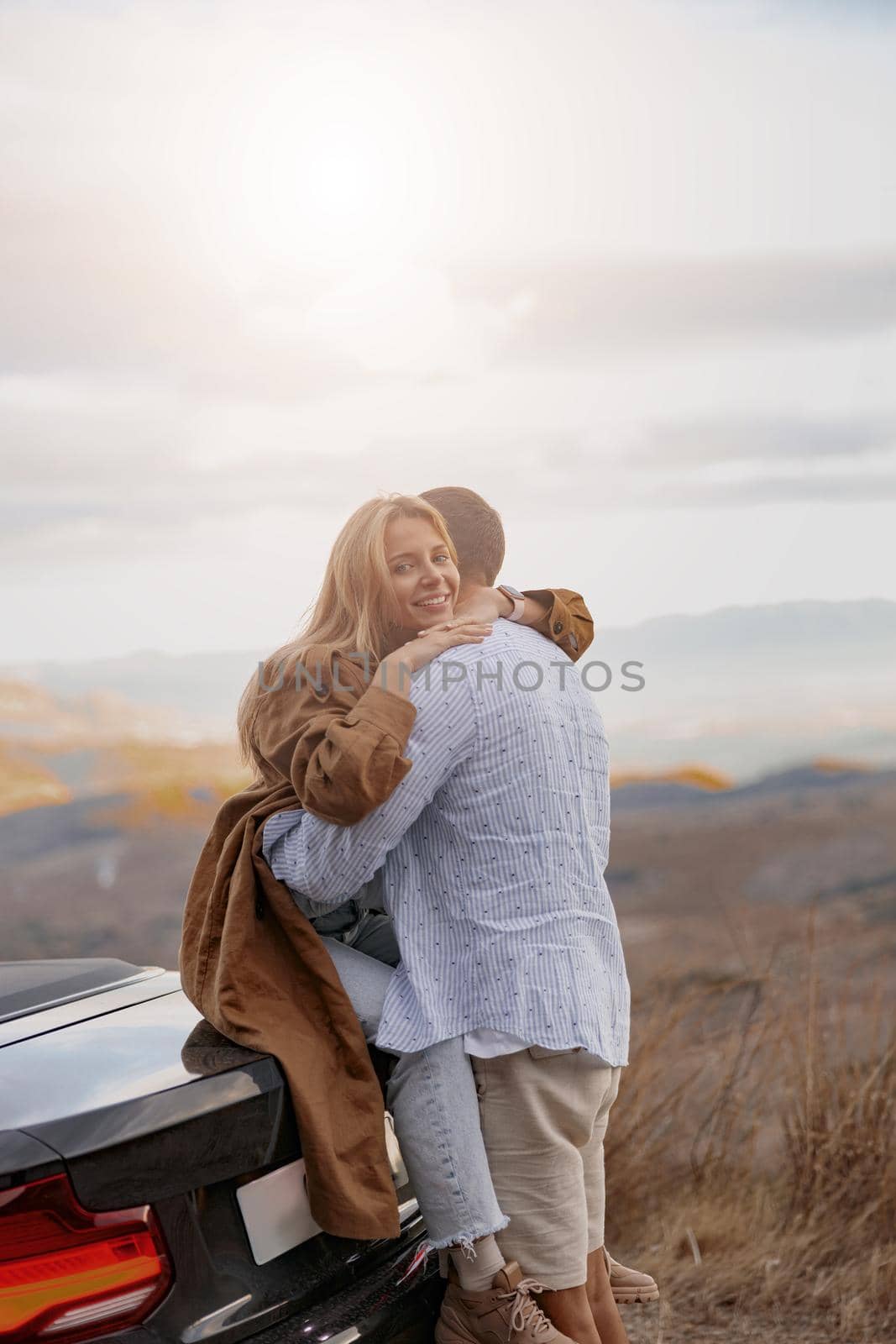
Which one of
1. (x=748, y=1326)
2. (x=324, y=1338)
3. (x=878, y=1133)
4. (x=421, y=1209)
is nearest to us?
(x=324, y=1338)

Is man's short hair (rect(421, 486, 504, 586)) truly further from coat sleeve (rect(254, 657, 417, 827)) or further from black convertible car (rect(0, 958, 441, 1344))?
black convertible car (rect(0, 958, 441, 1344))

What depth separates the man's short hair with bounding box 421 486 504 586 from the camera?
107 inches

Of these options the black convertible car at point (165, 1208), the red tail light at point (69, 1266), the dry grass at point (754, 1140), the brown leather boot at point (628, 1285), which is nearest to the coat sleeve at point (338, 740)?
the black convertible car at point (165, 1208)

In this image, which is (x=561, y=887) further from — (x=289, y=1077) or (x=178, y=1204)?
(x=178, y=1204)

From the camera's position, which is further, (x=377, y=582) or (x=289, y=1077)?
(x=377, y=582)

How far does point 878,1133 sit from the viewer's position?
409 centimetres

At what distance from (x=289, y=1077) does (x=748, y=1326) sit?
2.24 m

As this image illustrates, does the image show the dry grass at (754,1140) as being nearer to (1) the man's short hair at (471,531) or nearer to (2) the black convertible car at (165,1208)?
(2) the black convertible car at (165,1208)

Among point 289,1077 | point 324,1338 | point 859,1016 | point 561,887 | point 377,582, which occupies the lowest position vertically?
point 859,1016

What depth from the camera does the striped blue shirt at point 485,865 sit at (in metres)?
2.18

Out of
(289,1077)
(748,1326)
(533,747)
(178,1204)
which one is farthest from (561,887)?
(748,1326)

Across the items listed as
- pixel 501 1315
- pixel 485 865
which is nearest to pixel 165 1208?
pixel 501 1315

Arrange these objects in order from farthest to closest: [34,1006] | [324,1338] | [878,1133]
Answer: [878,1133] → [34,1006] → [324,1338]

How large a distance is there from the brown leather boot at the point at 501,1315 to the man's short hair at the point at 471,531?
135 centimetres
